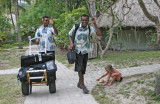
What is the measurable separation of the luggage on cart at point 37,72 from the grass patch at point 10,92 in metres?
0.27

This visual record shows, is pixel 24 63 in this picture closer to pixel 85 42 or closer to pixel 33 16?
pixel 85 42

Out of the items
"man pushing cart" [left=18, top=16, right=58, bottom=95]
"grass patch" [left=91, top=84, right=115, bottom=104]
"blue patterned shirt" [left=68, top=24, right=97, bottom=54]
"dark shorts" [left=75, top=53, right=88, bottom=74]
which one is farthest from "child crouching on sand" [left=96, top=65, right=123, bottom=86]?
"man pushing cart" [left=18, top=16, right=58, bottom=95]

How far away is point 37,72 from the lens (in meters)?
5.21

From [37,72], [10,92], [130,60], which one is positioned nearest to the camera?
[37,72]

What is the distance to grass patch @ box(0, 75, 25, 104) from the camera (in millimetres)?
5214

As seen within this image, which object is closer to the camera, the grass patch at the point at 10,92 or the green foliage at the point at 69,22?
the grass patch at the point at 10,92

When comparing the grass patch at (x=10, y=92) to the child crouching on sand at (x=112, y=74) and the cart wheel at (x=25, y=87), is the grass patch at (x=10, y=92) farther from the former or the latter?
the child crouching on sand at (x=112, y=74)

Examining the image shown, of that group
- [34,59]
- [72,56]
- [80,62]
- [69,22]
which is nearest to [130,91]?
[80,62]

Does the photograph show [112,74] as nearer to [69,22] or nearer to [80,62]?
[80,62]

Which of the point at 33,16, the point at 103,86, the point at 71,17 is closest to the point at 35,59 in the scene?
the point at 103,86

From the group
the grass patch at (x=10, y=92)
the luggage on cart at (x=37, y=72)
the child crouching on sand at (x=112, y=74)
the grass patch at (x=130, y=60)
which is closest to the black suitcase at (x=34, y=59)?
the luggage on cart at (x=37, y=72)

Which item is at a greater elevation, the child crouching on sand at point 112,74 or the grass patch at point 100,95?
the child crouching on sand at point 112,74

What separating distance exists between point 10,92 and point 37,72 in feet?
4.32

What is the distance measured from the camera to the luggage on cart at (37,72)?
17.1ft
